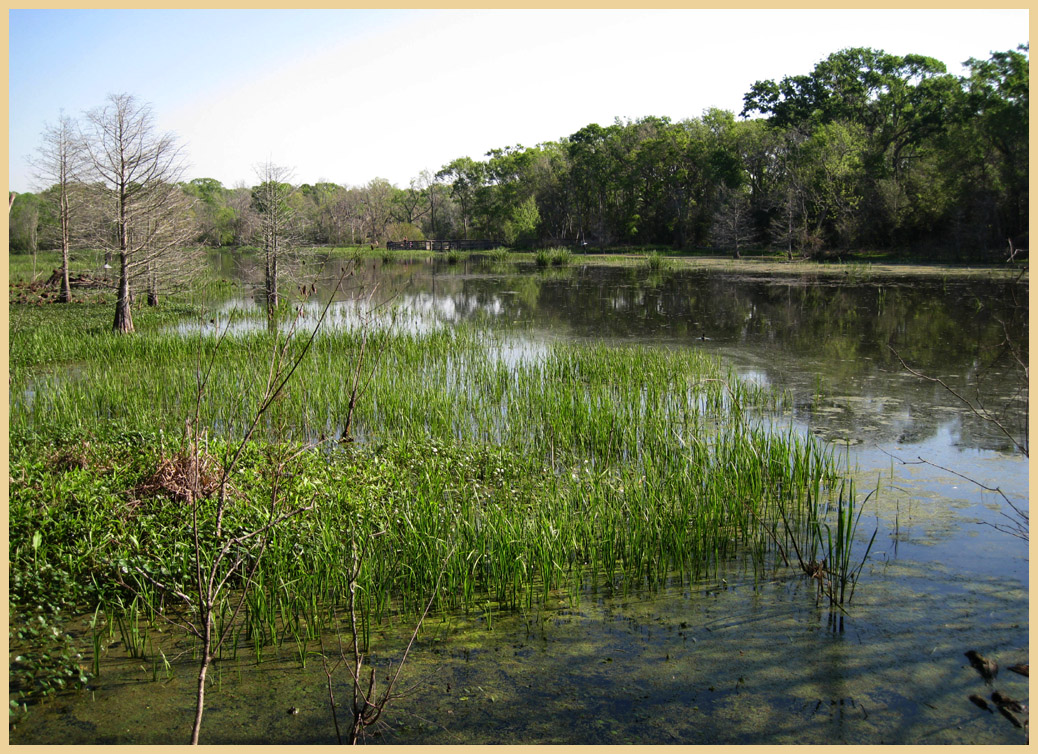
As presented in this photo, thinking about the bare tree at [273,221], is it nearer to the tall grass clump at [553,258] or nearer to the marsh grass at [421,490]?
the marsh grass at [421,490]

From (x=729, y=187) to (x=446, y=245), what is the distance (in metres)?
21.7

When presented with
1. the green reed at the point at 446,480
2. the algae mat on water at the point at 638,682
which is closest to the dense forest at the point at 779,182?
the green reed at the point at 446,480

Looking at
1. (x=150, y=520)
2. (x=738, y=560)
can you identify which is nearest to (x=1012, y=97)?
(x=738, y=560)

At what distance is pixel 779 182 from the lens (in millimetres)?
40188

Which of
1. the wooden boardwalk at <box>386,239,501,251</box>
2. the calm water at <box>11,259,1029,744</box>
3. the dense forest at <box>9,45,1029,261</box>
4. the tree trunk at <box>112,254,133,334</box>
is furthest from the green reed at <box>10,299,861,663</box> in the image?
the wooden boardwalk at <box>386,239,501,251</box>

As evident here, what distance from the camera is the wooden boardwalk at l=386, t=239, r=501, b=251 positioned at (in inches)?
2058

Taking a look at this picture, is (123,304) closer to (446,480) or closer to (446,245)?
(446,480)

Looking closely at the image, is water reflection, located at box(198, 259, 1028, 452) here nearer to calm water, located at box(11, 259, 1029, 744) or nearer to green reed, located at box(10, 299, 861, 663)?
calm water, located at box(11, 259, 1029, 744)

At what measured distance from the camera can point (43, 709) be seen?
10.1ft

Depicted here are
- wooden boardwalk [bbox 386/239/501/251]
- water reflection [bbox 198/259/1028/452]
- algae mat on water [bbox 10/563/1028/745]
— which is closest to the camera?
algae mat on water [bbox 10/563/1028/745]

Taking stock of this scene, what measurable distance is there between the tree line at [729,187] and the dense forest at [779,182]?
101 mm

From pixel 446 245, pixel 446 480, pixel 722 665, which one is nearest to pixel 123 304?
pixel 446 480

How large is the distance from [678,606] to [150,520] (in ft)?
10.0

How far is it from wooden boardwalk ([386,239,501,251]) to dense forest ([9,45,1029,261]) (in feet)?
6.28
